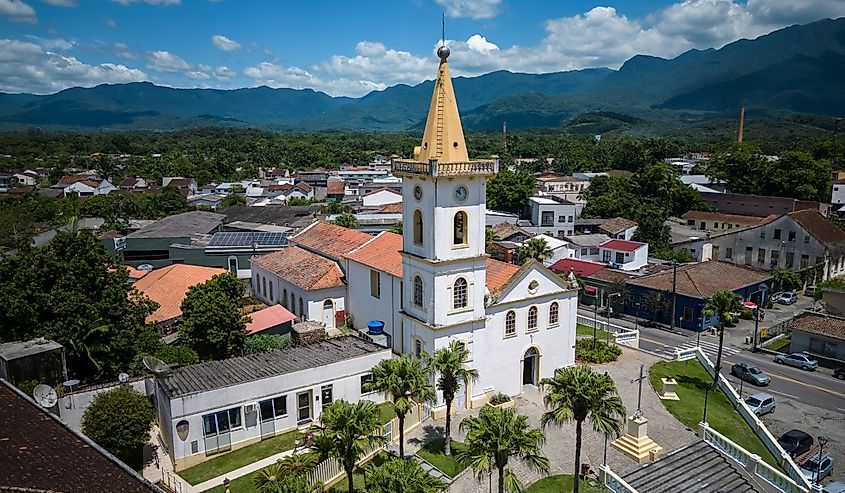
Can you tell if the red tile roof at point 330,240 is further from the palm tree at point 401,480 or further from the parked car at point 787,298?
the parked car at point 787,298

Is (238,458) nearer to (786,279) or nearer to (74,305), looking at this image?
(74,305)

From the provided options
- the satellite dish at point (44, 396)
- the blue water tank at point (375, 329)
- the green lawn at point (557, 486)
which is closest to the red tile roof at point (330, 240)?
the blue water tank at point (375, 329)

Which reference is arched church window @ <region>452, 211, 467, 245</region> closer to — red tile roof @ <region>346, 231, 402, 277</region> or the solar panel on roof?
red tile roof @ <region>346, 231, 402, 277</region>

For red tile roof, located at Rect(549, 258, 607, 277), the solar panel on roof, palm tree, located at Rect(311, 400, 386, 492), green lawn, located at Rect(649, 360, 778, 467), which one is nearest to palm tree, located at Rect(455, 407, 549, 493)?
palm tree, located at Rect(311, 400, 386, 492)

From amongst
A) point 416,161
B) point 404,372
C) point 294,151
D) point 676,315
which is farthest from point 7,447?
point 294,151

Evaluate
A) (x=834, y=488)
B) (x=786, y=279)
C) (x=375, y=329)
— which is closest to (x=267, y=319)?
(x=375, y=329)

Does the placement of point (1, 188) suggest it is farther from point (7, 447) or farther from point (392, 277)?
point (7, 447)
